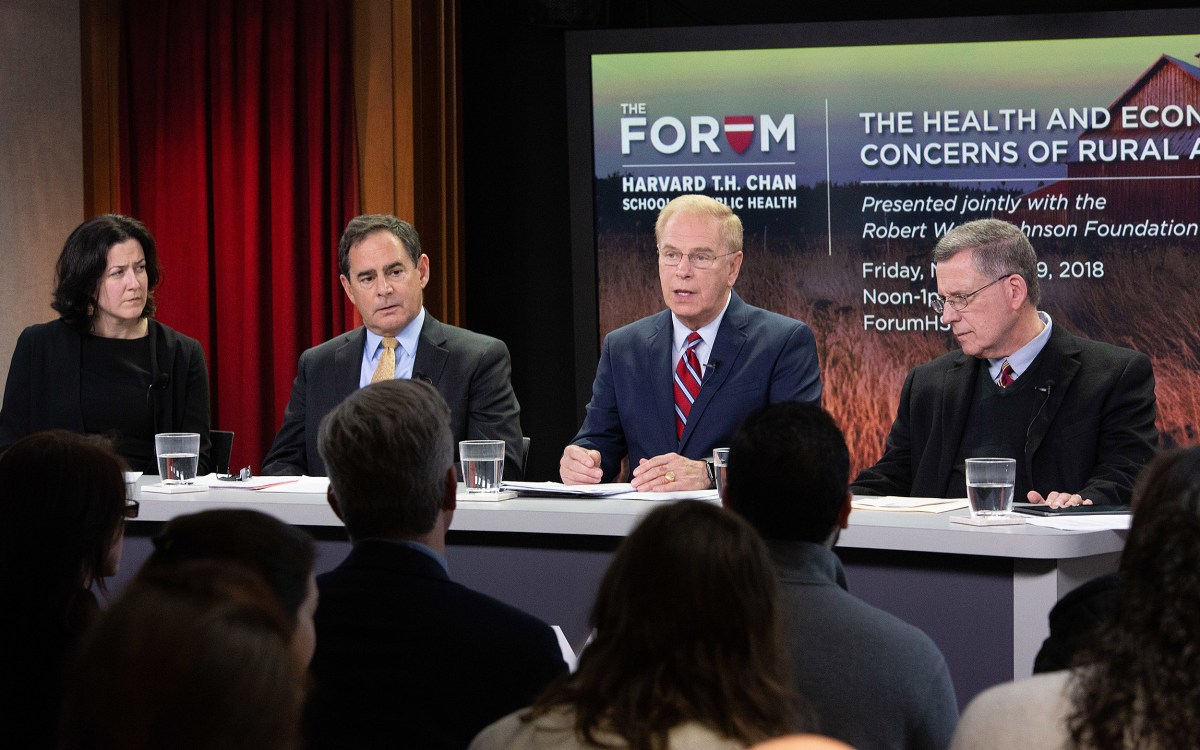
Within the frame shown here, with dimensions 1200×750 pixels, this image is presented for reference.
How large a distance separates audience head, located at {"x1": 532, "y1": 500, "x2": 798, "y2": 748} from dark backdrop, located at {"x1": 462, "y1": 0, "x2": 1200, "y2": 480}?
447 cm

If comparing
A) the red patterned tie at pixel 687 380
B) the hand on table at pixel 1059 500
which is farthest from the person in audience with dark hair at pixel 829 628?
the red patterned tie at pixel 687 380

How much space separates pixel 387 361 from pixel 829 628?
9.04 ft

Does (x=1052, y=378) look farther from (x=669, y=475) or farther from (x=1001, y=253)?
(x=669, y=475)

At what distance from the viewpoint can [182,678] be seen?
848 mm

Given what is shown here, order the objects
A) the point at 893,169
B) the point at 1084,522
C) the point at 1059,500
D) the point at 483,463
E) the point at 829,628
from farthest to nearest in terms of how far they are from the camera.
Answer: the point at 893,169 < the point at 483,463 < the point at 1059,500 < the point at 1084,522 < the point at 829,628

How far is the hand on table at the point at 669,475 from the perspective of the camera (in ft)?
11.3

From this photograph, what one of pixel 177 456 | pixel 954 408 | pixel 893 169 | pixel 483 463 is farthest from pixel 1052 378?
pixel 177 456

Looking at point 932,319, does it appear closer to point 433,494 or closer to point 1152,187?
point 1152,187

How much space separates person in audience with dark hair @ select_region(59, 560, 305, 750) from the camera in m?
0.84

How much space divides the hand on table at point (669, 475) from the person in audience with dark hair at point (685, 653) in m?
2.04

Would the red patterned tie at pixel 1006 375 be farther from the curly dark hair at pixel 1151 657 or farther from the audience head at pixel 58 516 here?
the audience head at pixel 58 516

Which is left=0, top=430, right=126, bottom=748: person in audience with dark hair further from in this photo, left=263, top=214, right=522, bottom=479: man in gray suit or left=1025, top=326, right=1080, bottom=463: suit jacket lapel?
left=1025, top=326, right=1080, bottom=463: suit jacket lapel

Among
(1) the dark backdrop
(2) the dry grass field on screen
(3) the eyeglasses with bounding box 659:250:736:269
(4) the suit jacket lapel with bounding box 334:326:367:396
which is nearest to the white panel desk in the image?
(4) the suit jacket lapel with bounding box 334:326:367:396

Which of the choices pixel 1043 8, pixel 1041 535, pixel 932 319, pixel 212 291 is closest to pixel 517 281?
pixel 212 291
